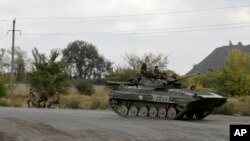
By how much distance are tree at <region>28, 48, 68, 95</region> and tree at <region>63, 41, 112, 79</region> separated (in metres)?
51.3

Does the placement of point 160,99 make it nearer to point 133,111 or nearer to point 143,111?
point 143,111

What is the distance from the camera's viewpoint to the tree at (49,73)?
186ft

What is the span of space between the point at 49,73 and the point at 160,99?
3248cm

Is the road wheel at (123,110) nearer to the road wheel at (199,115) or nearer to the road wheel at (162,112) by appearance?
the road wheel at (162,112)

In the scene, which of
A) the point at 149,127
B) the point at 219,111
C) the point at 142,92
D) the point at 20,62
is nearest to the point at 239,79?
the point at 219,111

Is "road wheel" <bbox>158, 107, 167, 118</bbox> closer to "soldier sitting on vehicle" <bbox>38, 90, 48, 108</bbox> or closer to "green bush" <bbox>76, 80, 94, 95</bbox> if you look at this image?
"soldier sitting on vehicle" <bbox>38, 90, 48, 108</bbox>

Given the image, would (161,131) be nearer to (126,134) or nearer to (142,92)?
(126,134)

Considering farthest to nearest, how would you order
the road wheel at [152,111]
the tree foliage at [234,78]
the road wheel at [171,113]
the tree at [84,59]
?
the tree at [84,59] → the tree foliage at [234,78] → the road wheel at [152,111] → the road wheel at [171,113]

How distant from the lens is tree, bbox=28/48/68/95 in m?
56.6

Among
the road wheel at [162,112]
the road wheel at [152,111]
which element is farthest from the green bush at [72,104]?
the road wheel at [162,112]

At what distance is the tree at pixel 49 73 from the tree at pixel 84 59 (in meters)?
51.3

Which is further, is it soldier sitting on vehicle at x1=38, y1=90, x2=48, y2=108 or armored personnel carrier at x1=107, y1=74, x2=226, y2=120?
soldier sitting on vehicle at x1=38, y1=90, x2=48, y2=108

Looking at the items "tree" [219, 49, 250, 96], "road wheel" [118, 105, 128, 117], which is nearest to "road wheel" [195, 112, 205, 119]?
"road wheel" [118, 105, 128, 117]

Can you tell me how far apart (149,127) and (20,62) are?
90.3m
